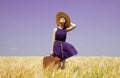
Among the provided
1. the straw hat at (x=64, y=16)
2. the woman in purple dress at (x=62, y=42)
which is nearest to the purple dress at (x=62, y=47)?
the woman in purple dress at (x=62, y=42)

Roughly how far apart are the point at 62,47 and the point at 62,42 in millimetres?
103

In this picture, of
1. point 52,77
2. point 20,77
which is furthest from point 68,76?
point 20,77

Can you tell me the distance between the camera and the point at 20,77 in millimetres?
2836

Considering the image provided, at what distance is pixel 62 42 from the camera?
261 inches

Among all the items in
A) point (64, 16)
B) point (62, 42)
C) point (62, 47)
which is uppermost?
point (64, 16)

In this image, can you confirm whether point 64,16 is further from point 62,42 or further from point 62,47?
point 62,47

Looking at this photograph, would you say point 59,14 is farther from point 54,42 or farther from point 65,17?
point 54,42

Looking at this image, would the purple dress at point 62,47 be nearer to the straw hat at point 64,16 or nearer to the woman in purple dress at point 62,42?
the woman in purple dress at point 62,42

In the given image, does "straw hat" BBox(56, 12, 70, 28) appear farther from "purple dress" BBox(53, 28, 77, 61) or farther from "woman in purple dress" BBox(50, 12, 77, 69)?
"purple dress" BBox(53, 28, 77, 61)

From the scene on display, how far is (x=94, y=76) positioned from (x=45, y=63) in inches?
106

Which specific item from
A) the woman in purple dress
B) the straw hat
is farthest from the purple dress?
the straw hat

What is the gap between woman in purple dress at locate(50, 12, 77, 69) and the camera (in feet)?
21.5

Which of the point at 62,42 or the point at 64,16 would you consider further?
the point at 64,16

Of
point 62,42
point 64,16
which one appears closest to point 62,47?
point 62,42
